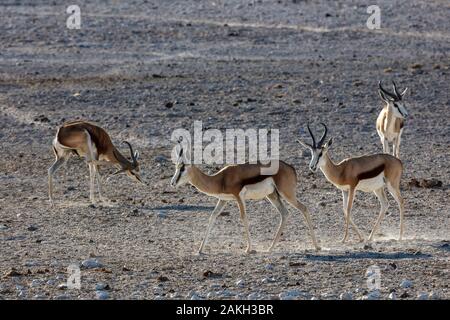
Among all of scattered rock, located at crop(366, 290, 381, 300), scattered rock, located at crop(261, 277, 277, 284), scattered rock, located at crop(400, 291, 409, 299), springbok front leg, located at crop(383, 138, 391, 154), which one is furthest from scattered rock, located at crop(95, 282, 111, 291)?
springbok front leg, located at crop(383, 138, 391, 154)

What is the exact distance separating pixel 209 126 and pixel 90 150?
176 inches

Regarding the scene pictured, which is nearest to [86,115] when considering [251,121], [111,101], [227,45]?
[111,101]

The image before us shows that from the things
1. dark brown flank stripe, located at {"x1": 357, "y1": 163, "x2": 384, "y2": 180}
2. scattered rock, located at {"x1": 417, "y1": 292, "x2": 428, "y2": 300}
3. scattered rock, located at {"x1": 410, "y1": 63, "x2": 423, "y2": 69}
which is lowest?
scattered rock, located at {"x1": 417, "y1": 292, "x2": 428, "y2": 300}

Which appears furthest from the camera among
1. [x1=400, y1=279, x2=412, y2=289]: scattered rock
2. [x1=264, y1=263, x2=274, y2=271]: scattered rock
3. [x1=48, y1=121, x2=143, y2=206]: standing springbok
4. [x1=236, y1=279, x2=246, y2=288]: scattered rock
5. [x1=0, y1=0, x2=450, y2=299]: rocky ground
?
[x1=48, y1=121, x2=143, y2=206]: standing springbok

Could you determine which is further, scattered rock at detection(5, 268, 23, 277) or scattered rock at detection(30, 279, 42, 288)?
scattered rock at detection(5, 268, 23, 277)

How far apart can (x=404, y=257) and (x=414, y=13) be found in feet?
69.5

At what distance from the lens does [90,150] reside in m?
18.0

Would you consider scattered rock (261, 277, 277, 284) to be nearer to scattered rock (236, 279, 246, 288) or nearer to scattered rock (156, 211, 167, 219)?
scattered rock (236, 279, 246, 288)

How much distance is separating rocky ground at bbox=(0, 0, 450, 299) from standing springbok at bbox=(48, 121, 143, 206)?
12.7 inches

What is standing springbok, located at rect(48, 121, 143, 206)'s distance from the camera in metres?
17.7

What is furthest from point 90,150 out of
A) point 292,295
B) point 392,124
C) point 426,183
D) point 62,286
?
point 292,295

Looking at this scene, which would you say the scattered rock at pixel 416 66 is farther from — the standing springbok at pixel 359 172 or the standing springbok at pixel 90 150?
the standing springbok at pixel 359 172

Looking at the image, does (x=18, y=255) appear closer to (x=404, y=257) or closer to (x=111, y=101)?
(x=404, y=257)

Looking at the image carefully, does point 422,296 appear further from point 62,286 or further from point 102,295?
point 62,286
